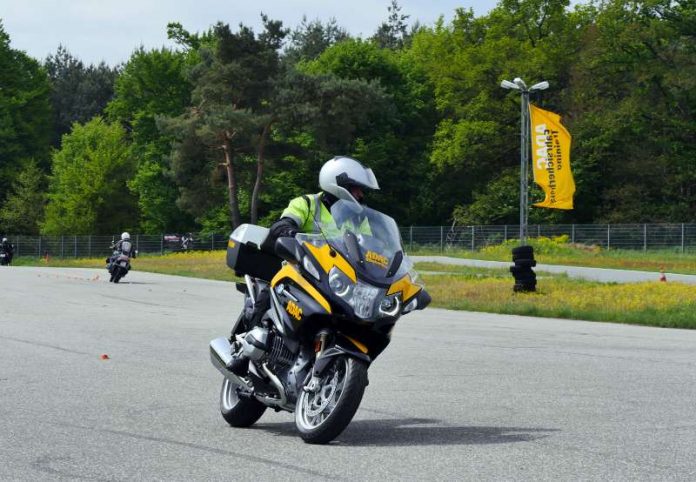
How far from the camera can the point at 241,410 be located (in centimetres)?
797

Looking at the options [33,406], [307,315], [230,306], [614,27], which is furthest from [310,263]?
[614,27]

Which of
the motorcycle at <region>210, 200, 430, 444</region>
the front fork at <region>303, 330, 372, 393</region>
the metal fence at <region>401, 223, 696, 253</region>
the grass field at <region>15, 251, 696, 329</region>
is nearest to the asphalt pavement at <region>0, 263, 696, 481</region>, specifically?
the motorcycle at <region>210, 200, 430, 444</region>

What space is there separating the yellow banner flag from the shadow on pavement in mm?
24952

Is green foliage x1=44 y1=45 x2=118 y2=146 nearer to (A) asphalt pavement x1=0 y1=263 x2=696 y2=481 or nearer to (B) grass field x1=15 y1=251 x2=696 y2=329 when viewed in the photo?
(B) grass field x1=15 y1=251 x2=696 y2=329

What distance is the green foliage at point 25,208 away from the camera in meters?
86.0

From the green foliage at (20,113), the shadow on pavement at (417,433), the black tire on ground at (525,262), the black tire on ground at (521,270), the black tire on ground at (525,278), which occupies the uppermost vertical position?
the green foliage at (20,113)

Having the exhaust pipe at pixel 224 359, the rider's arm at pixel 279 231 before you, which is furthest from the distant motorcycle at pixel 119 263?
the rider's arm at pixel 279 231

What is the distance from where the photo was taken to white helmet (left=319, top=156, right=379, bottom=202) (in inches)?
293

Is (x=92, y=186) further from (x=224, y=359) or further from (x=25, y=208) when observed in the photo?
(x=224, y=359)

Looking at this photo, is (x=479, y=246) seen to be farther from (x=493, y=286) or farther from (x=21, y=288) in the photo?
(x=21, y=288)

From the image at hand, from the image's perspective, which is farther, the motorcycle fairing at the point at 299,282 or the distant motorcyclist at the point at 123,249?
the distant motorcyclist at the point at 123,249

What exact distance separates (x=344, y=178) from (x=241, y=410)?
181cm

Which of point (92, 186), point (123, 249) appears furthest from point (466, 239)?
point (123, 249)

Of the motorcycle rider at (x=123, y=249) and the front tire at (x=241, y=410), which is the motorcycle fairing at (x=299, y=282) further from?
the motorcycle rider at (x=123, y=249)
